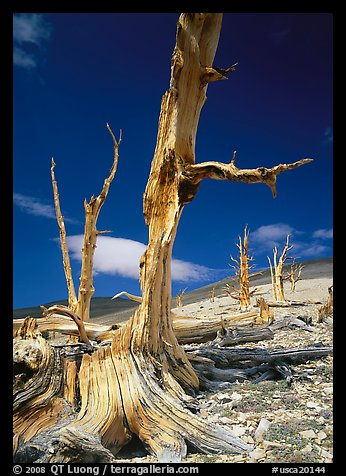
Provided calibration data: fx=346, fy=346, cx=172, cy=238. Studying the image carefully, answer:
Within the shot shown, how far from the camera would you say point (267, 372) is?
447 cm

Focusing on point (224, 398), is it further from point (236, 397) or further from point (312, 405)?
point (312, 405)

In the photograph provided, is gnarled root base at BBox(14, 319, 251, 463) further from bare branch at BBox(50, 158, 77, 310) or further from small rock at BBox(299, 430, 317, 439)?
bare branch at BBox(50, 158, 77, 310)

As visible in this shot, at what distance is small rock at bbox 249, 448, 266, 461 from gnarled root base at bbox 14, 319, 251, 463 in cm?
7

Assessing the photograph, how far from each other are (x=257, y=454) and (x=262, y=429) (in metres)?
0.36

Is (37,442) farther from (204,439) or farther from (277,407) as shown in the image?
(277,407)

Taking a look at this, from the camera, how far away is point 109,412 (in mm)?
2920

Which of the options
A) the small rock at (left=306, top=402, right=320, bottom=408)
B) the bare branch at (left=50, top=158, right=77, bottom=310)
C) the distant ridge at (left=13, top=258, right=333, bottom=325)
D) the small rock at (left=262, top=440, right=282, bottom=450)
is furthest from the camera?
the distant ridge at (left=13, top=258, right=333, bottom=325)

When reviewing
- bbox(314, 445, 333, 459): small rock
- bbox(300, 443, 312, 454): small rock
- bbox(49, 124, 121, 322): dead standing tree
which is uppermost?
bbox(49, 124, 121, 322): dead standing tree

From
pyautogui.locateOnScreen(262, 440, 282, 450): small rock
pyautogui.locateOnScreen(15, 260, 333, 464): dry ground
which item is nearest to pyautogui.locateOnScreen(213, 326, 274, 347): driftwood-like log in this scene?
pyautogui.locateOnScreen(15, 260, 333, 464): dry ground

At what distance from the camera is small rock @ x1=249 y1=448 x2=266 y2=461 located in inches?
93.7

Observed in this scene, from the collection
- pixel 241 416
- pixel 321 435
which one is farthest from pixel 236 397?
pixel 321 435

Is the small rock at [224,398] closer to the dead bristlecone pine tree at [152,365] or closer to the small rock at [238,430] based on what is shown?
the dead bristlecone pine tree at [152,365]

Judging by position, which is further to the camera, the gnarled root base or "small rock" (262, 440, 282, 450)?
"small rock" (262, 440, 282, 450)
